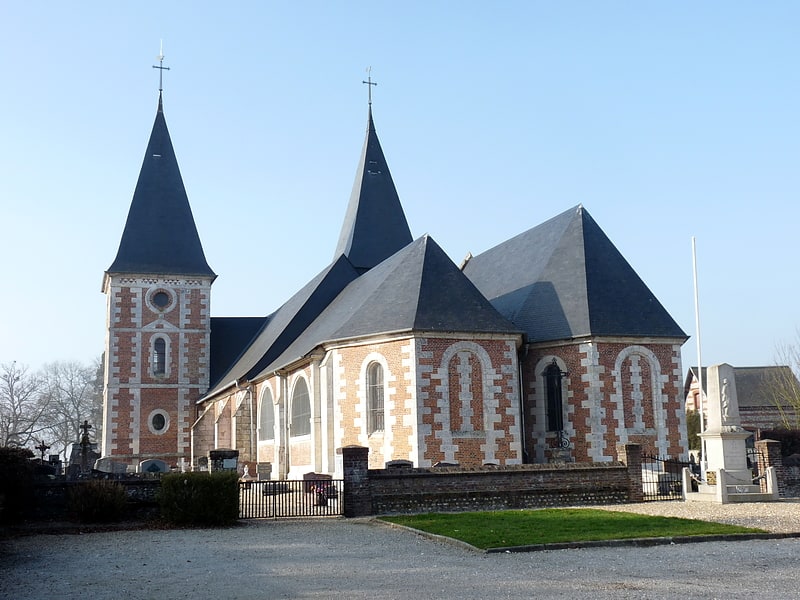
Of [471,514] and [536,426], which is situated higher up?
[536,426]

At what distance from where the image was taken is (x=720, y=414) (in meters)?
19.6

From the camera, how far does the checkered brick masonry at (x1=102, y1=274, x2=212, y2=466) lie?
129ft

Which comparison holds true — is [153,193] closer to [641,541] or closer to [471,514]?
[471,514]

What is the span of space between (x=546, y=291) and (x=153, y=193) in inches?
873

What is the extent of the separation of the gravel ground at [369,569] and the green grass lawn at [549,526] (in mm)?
515

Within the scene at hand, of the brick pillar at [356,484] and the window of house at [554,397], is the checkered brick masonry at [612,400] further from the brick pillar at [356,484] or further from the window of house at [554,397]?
the brick pillar at [356,484]

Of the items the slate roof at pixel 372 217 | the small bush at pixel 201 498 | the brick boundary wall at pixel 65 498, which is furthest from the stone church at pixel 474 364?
the brick boundary wall at pixel 65 498

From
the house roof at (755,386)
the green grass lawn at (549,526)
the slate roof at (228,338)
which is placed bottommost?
the green grass lawn at (549,526)

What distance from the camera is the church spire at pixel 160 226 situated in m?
40.3

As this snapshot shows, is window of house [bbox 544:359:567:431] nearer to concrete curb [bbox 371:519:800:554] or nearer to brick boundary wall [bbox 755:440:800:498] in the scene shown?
brick boundary wall [bbox 755:440:800:498]

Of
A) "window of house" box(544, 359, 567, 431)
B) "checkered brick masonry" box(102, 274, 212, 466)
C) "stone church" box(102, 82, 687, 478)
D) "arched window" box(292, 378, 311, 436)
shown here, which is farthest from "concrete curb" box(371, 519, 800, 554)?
"checkered brick masonry" box(102, 274, 212, 466)

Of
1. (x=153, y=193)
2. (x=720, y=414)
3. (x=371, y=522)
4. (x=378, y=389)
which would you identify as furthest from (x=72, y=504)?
(x=153, y=193)

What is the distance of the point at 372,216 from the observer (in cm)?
4116

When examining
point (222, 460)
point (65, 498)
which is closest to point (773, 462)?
point (222, 460)
